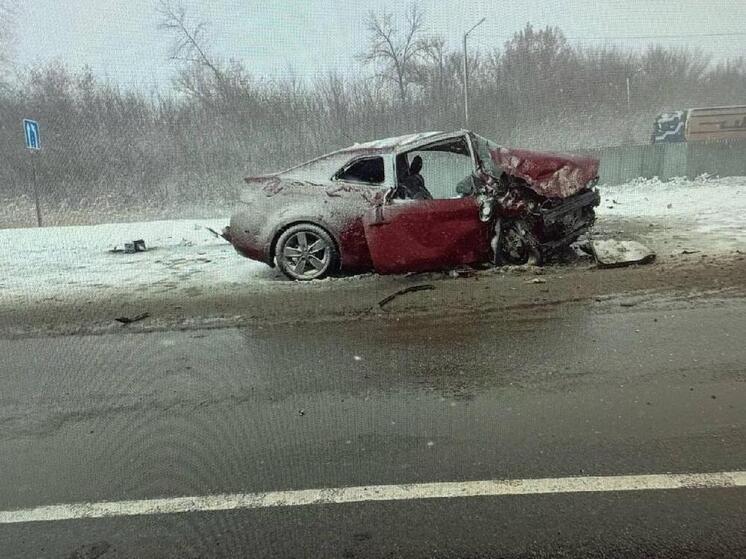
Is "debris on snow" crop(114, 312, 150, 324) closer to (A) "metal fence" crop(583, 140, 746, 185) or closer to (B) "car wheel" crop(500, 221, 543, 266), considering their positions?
(B) "car wheel" crop(500, 221, 543, 266)

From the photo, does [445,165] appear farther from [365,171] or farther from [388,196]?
[388,196]

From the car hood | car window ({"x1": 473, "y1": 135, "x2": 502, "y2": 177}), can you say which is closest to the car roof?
car window ({"x1": 473, "y1": 135, "x2": 502, "y2": 177})

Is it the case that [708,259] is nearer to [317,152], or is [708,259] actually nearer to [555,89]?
[317,152]

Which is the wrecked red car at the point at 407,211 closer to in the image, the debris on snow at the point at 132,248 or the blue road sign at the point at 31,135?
the debris on snow at the point at 132,248

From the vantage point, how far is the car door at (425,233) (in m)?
6.27

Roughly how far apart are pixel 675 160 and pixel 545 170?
16.5 meters

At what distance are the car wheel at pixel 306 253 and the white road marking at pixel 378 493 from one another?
169 inches

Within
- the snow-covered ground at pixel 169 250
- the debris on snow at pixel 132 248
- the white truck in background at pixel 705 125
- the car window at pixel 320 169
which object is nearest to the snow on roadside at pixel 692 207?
the snow-covered ground at pixel 169 250

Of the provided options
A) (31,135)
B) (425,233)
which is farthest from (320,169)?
(31,135)

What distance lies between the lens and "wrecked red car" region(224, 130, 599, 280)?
6297 millimetres

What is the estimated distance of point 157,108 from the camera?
22.2 meters

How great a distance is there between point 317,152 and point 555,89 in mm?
13269

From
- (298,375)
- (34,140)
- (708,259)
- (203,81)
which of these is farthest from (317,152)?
(298,375)

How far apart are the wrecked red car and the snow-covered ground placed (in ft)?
2.34
